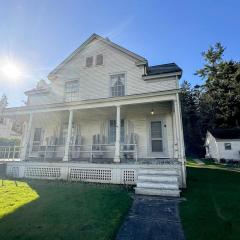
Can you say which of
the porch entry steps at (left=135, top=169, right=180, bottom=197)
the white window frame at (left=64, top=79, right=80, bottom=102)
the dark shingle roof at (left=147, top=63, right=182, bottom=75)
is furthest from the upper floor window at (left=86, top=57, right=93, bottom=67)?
the porch entry steps at (left=135, top=169, right=180, bottom=197)

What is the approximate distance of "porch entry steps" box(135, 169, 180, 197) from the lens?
6.83 metres

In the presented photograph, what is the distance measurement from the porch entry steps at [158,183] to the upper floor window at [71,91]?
765 cm

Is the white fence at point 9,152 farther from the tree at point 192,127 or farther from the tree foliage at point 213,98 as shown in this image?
the tree at point 192,127

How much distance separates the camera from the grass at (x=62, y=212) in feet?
12.5

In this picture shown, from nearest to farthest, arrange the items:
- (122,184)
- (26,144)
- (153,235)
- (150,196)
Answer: (153,235)
(150,196)
(122,184)
(26,144)

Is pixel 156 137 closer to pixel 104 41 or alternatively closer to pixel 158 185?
pixel 158 185

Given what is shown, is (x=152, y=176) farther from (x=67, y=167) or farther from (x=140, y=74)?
(x=140, y=74)

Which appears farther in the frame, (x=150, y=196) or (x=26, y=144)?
(x=26, y=144)

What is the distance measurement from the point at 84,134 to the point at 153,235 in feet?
32.3

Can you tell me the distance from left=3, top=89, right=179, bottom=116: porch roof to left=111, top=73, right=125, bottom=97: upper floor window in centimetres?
212

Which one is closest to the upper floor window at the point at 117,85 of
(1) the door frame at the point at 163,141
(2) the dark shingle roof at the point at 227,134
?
(1) the door frame at the point at 163,141

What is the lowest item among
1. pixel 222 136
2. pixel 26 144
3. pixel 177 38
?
pixel 26 144

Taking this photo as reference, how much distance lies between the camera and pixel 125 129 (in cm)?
1221

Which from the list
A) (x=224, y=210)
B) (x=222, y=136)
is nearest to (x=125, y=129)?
(x=224, y=210)
